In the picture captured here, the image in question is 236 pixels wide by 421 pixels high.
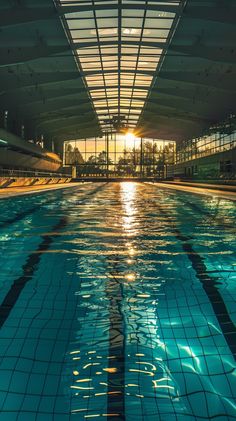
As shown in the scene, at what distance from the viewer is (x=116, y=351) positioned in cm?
247

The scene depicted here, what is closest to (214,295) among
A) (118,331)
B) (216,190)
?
(118,331)

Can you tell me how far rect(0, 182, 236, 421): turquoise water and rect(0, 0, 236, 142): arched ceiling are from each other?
12.6m

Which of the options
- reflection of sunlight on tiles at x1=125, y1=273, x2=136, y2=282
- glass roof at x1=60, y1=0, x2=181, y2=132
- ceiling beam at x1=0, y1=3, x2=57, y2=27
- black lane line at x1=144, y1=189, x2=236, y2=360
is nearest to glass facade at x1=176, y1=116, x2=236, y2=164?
glass roof at x1=60, y1=0, x2=181, y2=132

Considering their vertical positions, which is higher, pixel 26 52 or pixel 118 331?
pixel 26 52

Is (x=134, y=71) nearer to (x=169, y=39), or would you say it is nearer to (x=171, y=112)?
(x=169, y=39)

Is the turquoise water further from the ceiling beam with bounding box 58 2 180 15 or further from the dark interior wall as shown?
the dark interior wall

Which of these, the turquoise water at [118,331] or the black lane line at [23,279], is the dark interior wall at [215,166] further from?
the turquoise water at [118,331]

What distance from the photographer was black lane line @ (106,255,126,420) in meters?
1.96

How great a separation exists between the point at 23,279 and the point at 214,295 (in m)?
1.60

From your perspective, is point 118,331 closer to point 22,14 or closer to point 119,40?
point 22,14

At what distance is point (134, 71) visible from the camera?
85.4 ft

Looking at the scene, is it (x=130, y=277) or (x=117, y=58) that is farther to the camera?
(x=117, y=58)

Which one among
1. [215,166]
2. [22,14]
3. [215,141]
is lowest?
[215,166]

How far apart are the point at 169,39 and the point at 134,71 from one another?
21.7 ft
